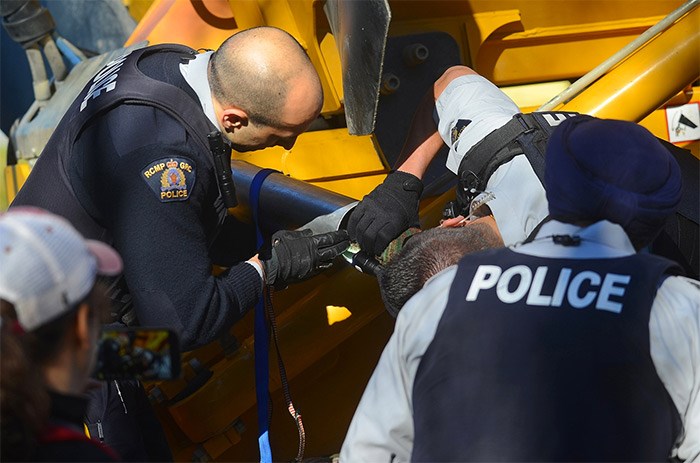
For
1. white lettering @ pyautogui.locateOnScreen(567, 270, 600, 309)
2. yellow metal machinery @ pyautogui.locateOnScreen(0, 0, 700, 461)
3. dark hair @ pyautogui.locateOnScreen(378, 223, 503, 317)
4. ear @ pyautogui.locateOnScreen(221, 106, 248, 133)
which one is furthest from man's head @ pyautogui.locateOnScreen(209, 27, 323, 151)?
white lettering @ pyautogui.locateOnScreen(567, 270, 600, 309)

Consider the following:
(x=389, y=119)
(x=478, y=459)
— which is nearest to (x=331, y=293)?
(x=389, y=119)

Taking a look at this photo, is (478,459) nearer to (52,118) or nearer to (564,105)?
(564,105)

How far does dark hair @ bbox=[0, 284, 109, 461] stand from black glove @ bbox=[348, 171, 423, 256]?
129cm

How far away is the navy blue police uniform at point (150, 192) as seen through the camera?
2.13m

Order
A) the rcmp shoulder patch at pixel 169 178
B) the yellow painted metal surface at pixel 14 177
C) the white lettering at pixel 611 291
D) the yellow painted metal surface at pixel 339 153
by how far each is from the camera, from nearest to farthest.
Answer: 1. the white lettering at pixel 611 291
2. the rcmp shoulder patch at pixel 169 178
3. the yellow painted metal surface at pixel 339 153
4. the yellow painted metal surface at pixel 14 177

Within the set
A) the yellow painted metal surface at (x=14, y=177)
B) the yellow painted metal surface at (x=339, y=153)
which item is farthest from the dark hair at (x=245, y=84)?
the yellow painted metal surface at (x=14, y=177)

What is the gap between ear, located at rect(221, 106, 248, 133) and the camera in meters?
2.28

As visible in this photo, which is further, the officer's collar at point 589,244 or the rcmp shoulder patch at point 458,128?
the rcmp shoulder patch at point 458,128

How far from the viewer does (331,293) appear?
2.67m

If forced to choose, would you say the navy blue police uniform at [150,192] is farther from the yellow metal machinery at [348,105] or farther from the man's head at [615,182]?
the man's head at [615,182]

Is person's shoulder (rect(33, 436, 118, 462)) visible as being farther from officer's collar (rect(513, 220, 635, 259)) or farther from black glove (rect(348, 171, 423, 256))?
black glove (rect(348, 171, 423, 256))

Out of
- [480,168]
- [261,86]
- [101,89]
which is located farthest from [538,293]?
[101,89]

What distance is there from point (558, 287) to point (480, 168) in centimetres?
86

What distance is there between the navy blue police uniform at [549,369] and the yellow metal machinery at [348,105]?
111 cm
